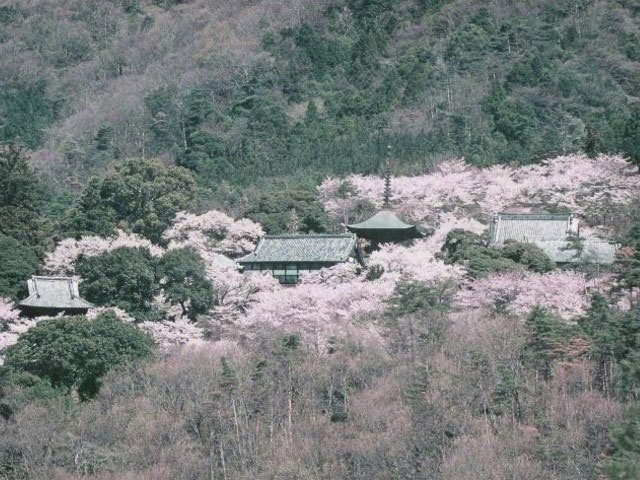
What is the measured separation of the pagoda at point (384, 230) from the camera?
3772 cm

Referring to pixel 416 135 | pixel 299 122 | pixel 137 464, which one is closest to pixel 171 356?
pixel 137 464

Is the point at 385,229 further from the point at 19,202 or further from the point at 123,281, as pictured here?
the point at 19,202

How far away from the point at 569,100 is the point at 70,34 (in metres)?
36.7

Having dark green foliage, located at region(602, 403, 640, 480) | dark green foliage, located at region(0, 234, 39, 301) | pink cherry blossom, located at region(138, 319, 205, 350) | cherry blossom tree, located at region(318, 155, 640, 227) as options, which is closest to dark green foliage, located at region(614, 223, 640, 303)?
dark green foliage, located at region(602, 403, 640, 480)

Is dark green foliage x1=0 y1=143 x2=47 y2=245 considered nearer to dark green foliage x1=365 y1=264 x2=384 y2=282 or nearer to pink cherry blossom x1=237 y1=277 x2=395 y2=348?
pink cherry blossom x1=237 y1=277 x2=395 y2=348

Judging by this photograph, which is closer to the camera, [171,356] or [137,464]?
[137,464]

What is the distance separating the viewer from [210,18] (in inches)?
3034

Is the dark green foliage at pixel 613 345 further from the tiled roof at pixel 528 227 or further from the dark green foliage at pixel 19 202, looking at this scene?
the dark green foliage at pixel 19 202

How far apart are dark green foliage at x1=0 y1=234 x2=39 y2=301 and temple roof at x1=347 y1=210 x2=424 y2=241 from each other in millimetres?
8597

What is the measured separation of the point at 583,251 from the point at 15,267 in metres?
13.9

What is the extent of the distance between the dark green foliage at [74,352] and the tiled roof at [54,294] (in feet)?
12.1

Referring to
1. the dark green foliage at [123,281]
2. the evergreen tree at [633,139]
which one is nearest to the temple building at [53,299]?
the dark green foliage at [123,281]

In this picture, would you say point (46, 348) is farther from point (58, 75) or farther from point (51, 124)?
point (58, 75)

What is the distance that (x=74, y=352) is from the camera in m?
27.7
